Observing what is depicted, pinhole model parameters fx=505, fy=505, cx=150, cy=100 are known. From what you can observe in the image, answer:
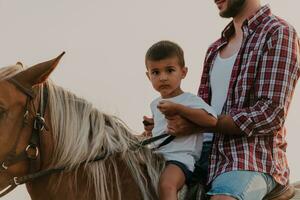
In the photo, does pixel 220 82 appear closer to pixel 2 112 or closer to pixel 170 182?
pixel 170 182

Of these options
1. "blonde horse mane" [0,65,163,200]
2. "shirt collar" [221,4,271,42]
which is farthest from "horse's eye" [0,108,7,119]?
"shirt collar" [221,4,271,42]

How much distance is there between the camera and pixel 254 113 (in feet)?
12.1

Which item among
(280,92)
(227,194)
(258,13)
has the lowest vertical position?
(227,194)

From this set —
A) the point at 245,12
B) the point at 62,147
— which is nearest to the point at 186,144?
the point at 62,147

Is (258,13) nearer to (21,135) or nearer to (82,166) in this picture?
(82,166)

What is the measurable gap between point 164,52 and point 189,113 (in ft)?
1.71

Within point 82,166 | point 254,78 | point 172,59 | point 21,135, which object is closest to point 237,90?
point 254,78

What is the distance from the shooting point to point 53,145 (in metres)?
3.44

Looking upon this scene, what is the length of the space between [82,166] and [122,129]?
423 millimetres

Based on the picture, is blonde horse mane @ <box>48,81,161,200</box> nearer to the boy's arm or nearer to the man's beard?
the boy's arm

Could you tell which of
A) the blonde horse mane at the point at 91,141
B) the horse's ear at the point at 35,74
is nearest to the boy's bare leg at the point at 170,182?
the blonde horse mane at the point at 91,141

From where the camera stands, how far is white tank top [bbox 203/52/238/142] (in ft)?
13.6

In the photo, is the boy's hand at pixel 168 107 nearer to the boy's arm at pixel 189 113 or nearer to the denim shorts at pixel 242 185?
the boy's arm at pixel 189 113

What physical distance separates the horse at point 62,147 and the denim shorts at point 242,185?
450 millimetres
